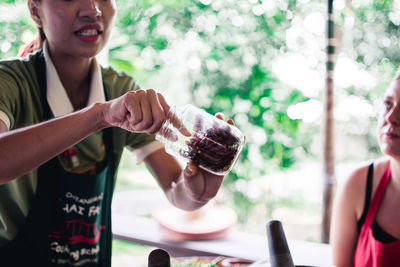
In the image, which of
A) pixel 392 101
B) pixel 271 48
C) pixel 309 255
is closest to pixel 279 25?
pixel 271 48

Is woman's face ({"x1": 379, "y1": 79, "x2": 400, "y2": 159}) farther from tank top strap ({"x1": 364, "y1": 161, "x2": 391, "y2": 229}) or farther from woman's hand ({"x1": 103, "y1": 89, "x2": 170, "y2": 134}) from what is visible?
woman's hand ({"x1": 103, "y1": 89, "x2": 170, "y2": 134})

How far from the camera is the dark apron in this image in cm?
113

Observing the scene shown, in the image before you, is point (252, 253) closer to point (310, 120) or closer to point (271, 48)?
point (310, 120)

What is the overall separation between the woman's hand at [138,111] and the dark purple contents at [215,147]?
10cm

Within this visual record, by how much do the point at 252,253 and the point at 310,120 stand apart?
2.91 ft

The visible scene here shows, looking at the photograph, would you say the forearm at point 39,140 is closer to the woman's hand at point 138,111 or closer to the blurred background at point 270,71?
the woman's hand at point 138,111

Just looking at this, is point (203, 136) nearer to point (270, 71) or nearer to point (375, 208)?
point (375, 208)

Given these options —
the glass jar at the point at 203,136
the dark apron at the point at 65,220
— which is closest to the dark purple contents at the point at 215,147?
the glass jar at the point at 203,136

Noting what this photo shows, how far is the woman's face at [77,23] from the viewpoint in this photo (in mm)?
1127

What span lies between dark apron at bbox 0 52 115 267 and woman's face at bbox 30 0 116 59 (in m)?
0.14

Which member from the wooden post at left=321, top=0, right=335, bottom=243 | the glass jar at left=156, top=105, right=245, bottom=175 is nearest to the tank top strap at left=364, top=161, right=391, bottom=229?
the wooden post at left=321, top=0, right=335, bottom=243

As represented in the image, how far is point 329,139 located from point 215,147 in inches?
52.7

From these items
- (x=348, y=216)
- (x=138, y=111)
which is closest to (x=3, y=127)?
(x=138, y=111)

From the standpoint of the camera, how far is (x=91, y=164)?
1.31 m
